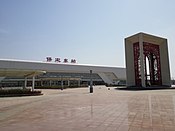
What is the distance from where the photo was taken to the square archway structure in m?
31.7

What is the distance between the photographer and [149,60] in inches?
1361

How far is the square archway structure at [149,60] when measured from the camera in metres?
31.7

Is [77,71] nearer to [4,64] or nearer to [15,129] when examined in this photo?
[4,64]

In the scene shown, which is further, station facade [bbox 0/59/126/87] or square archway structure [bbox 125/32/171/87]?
station facade [bbox 0/59/126/87]

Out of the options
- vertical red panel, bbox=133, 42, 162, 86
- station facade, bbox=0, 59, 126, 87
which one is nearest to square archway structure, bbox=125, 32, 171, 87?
vertical red panel, bbox=133, 42, 162, 86

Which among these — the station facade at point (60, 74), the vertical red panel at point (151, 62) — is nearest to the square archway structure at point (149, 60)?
the vertical red panel at point (151, 62)

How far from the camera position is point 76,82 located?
56.9 metres

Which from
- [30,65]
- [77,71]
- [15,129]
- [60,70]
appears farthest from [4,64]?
[15,129]

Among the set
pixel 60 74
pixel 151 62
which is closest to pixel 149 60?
pixel 151 62

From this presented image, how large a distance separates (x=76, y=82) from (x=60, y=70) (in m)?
7.80

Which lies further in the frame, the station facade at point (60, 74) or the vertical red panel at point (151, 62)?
the station facade at point (60, 74)

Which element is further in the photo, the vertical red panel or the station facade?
the station facade

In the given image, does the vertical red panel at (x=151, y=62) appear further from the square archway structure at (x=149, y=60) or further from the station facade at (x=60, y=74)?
the station facade at (x=60, y=74)

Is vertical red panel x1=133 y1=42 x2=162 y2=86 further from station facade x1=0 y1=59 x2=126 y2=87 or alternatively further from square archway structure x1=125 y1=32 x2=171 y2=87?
station facade x1=0 y1=59 x2=126 y2=87
